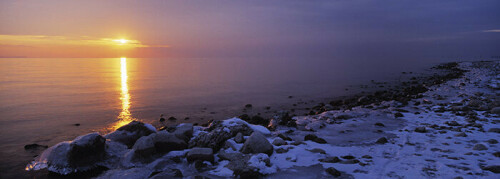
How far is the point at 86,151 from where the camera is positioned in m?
6.45

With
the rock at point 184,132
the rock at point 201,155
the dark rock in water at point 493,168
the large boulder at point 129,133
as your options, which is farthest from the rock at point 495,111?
the large boulder at point 129,133

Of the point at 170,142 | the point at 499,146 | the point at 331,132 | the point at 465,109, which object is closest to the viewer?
the point at 499,146

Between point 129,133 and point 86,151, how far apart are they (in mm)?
1805

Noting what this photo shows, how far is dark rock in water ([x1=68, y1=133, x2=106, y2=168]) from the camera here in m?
6.25

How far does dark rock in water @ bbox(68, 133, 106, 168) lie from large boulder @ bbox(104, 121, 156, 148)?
116cm

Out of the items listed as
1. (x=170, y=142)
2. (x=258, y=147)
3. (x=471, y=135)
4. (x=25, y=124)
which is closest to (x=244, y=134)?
(x=258, y=147)

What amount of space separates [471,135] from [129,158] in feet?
31.2

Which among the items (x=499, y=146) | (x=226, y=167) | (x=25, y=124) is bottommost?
(x=25, y=124)

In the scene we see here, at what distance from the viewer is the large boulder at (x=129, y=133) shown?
8031 mm

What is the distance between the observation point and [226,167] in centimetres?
565

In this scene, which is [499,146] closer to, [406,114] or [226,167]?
[406,114]

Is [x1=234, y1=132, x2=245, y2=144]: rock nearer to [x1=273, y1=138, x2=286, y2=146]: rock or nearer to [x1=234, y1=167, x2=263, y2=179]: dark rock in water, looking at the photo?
[x1=273, y1=138, x2=286, y2=146]: rock

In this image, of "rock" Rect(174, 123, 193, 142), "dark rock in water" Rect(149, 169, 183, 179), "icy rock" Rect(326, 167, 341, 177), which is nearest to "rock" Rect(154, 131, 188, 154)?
"rock" Rect(174, 123, 193, 142)

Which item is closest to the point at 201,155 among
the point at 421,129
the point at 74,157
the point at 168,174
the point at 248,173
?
the point at 168,174
